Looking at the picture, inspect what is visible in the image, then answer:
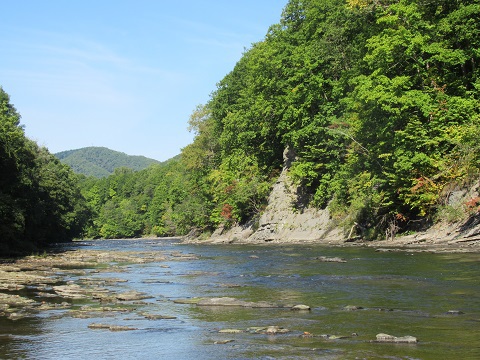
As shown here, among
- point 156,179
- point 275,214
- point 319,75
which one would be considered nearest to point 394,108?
point 319,75

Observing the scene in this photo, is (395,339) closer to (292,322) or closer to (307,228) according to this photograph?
(292,322)

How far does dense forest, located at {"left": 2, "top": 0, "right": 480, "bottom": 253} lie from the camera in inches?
1619

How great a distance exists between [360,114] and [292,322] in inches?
1408

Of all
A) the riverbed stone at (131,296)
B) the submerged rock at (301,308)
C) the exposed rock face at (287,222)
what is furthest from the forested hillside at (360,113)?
the riverbed stone at (131,296)

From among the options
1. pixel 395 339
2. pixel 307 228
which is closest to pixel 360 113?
pixel 307 228

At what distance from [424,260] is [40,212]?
4607 cm

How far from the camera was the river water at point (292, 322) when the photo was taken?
12219mm

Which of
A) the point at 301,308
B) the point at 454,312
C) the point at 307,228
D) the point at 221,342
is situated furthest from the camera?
the point at 307,228

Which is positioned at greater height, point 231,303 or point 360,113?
point 360,113

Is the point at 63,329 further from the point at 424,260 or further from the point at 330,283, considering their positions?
the point at 424,260

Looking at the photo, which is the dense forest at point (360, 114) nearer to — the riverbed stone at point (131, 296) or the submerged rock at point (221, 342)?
the riverbed stone at point (131, 296)

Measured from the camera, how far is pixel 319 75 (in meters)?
61.5

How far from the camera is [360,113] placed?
48.7 meters

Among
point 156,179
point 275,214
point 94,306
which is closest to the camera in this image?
point 94,306
